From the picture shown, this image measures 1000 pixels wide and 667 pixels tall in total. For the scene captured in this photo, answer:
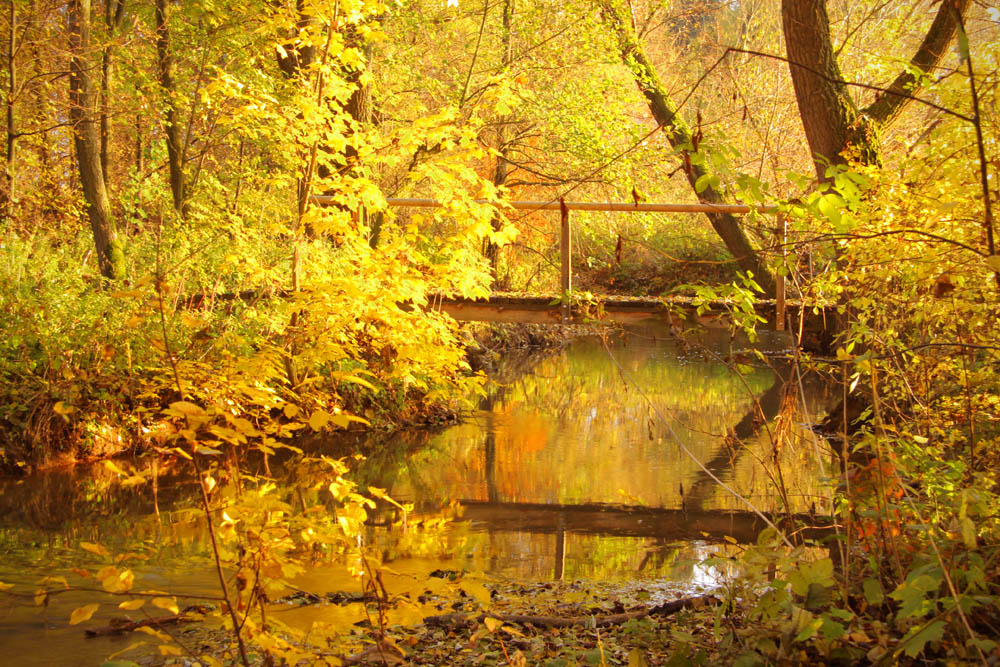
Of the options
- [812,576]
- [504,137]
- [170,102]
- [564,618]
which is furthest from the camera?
[504,137]

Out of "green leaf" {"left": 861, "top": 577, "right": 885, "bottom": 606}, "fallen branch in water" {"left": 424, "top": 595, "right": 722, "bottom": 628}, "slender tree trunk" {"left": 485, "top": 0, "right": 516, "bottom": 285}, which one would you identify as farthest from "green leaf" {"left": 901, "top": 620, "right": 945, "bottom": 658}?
"slender tree trunk" {"left": 485, "top": 0, "right": 516, "bottom": 285}

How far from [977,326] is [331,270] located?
4.97m

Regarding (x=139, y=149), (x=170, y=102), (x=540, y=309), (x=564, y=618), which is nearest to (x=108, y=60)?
(x=170, y=102)

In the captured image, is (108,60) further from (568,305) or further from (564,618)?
(564,618)

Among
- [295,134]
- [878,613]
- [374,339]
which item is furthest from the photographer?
[374,339]

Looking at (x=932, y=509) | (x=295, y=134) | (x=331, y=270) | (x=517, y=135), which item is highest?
(x=517, y=135)

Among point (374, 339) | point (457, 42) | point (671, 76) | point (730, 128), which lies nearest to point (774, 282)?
point (374, 339)

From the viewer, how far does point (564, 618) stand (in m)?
3.75

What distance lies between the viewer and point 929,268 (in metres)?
3.71

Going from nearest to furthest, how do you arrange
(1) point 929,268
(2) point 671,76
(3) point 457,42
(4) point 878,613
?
(4) point 878,613 → (1) point 929,268 → (3) point 457,42 → (2) point 671,76

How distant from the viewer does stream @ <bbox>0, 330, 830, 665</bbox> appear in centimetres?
397

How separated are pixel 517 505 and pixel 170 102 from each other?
6.34 meters

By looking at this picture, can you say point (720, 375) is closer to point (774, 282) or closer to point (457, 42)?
point (774, 282)

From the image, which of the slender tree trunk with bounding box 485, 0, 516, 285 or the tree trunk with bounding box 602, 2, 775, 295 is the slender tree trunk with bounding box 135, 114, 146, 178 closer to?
the slender tree trunk with bounding box 485, 0, 516, 285
